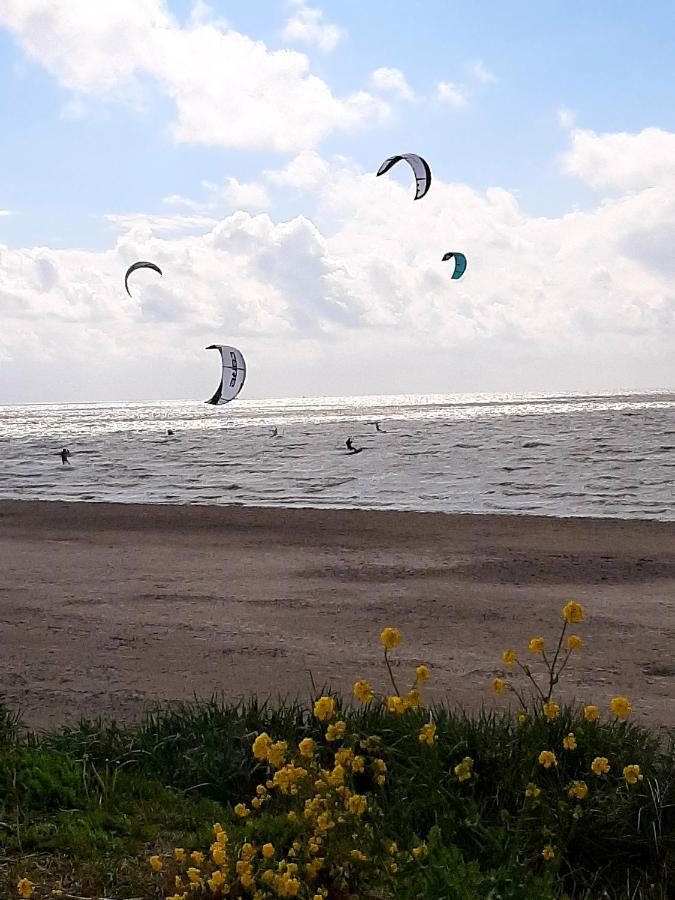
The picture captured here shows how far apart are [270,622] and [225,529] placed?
733 cm

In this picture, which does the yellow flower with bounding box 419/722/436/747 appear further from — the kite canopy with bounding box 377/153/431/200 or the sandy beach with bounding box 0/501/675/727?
the kite canopy with bounding box 377/153/431/200

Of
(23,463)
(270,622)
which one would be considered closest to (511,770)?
(270,622)

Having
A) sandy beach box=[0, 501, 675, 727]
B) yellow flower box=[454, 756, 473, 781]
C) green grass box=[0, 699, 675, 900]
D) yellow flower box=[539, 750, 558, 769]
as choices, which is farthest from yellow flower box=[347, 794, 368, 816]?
sandy beach box=[0, 501, 675, 727]

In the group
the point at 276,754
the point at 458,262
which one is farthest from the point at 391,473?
the point at 276,754

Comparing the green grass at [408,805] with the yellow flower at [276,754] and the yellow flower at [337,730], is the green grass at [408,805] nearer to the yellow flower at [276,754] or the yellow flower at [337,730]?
the yellow flower at [337,730]

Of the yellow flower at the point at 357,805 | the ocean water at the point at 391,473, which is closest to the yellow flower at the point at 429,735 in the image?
the yellow flower at the point at 357,805

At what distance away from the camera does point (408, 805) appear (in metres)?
3.89

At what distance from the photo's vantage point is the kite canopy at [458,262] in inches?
969

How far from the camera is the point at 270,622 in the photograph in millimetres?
8797

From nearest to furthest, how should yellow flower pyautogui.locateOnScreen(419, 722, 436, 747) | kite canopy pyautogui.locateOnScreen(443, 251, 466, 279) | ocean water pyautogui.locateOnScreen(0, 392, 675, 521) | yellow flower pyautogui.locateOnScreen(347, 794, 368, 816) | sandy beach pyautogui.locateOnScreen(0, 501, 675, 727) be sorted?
yellow flower pyautogui.locateOnScreen(347, 794, 368, 816) → yellow flower pyautogui.locateOnScreen(419, 722, 436, 747) → sandy beach pyautogui.locateOnScreen(0, 501, 675, 727) → ocean water pyautogui.locateOnScreen(0, 392, 675, 521) → kite canopy pyautogui.locateOnScreen(443, 251, 466, 279)

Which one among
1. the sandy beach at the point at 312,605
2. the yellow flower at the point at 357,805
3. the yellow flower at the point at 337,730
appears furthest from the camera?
the sandy beach at the point at 312,605

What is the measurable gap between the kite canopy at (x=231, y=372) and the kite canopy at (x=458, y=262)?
25.5ft

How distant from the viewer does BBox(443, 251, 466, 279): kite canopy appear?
24619mm

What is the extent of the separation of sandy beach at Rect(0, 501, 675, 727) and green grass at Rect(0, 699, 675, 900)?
4.47 feet
